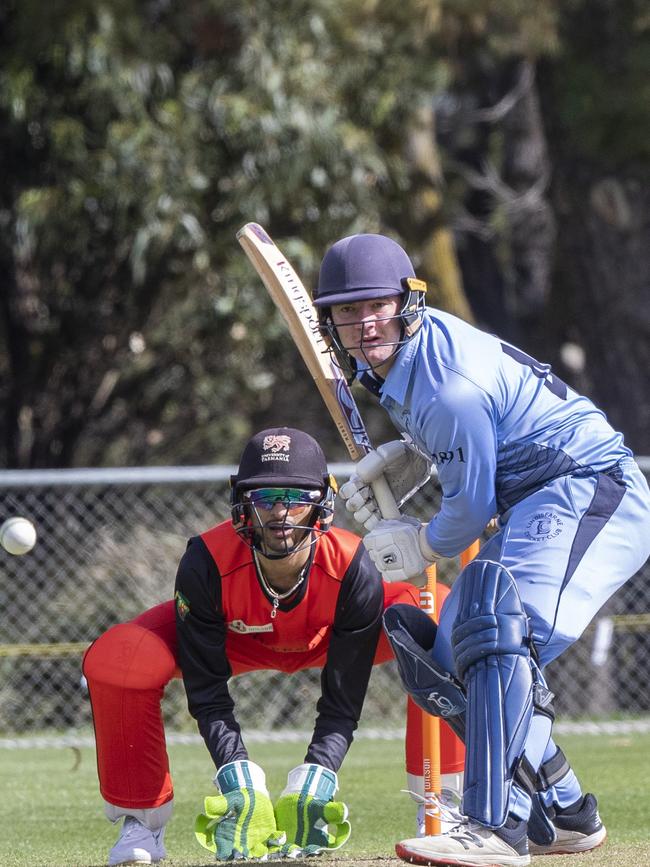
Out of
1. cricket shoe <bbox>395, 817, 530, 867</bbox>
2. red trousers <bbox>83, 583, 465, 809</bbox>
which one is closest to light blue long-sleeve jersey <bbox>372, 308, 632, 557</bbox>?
cricket shoe <bbox>395, 817, 530, 867</bbox>

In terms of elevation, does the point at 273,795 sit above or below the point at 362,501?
below

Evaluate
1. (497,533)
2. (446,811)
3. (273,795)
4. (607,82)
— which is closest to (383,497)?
(497,533)

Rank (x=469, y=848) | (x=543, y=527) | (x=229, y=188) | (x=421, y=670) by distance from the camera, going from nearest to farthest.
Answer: (x=469, y=848), (x=543, y=527), (x=421, y=670), (x=229, y=188)

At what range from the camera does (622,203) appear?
12.3 m

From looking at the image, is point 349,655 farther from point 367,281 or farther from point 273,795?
point 273,795

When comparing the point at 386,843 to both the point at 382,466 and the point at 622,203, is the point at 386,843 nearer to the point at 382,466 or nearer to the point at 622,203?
the point at 382,466

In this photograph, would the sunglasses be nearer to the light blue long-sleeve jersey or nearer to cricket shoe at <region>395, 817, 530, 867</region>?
the light blue long-sleeve jersey

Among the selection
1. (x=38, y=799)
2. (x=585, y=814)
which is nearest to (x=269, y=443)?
(x=585, y=814)

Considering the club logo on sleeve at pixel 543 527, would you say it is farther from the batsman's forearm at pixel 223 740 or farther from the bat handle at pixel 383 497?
the batsman's forearm at pixel 223 740

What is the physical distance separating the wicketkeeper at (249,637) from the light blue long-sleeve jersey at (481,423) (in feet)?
1.58

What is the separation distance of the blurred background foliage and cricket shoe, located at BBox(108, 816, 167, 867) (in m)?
7.33

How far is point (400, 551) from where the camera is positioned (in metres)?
4.00

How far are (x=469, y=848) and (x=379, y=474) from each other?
117cm

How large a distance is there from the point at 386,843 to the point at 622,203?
27.7 ft
